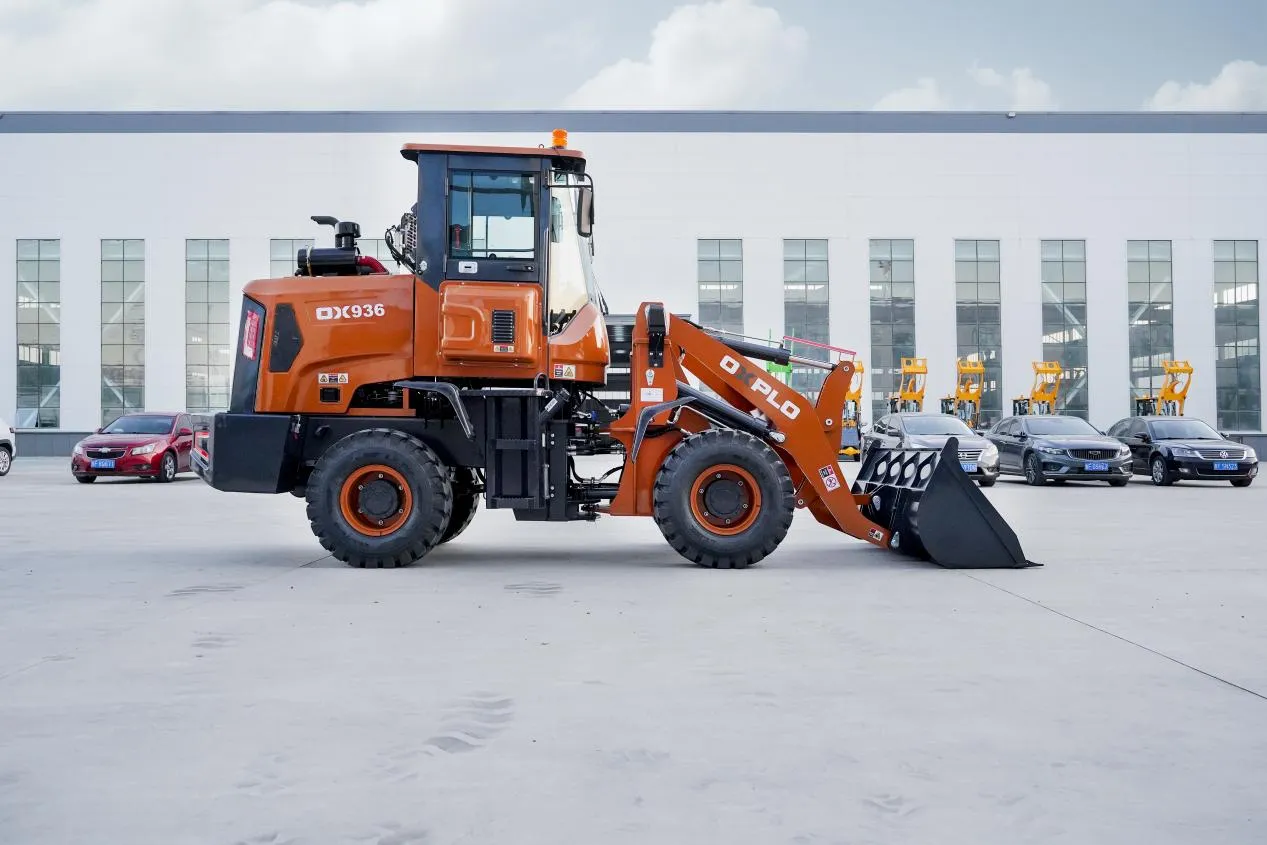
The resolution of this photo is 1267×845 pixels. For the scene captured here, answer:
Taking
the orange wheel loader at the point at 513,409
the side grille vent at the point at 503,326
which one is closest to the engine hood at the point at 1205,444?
the orange wheel loader at the point at 513,409

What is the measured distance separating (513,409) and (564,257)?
1.40 metres

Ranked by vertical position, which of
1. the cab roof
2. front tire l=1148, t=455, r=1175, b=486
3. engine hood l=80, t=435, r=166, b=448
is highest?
the cab roof

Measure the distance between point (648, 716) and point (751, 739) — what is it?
475mm

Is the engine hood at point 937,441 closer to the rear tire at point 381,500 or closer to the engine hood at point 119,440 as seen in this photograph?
the rear tire at point 381,500

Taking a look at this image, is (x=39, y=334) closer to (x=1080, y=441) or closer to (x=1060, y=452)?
(x=1060, y=452)

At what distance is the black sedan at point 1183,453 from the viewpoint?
803 inches

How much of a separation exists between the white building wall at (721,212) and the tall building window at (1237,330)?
63 centimetres

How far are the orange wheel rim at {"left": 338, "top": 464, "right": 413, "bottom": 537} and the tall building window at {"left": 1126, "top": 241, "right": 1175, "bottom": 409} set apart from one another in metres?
40.8

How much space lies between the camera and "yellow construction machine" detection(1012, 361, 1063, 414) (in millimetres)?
37625

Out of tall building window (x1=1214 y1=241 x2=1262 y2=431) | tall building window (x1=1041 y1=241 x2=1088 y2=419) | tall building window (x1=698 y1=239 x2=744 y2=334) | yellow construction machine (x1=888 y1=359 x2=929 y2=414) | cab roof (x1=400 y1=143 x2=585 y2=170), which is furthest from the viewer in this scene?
tall building window (x1=1214 y1=241 x2=1262 y2=431)

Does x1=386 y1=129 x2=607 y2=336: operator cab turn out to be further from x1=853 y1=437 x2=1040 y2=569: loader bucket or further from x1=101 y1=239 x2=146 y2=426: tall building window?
x1=101 y1=239 x2=146 y2=426: tall building window

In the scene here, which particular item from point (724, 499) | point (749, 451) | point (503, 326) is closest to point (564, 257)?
point (503, 326)

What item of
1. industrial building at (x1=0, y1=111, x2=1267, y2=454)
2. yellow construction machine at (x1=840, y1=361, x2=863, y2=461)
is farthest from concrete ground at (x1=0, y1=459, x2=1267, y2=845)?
industrial building at (x1=0, y1=111, x2=1267, y2=454)

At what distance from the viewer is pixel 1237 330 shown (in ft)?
142
